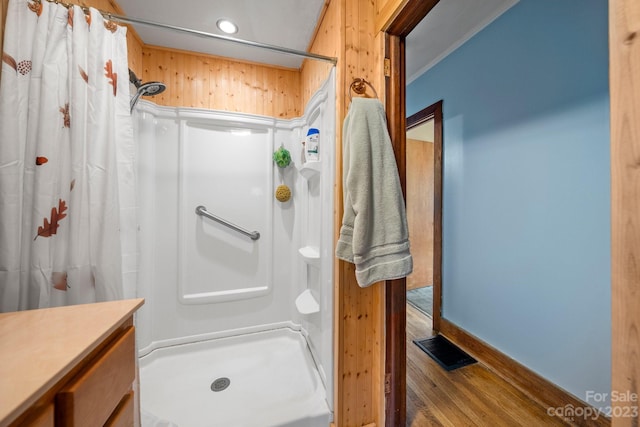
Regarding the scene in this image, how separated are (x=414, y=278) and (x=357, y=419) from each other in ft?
7.46

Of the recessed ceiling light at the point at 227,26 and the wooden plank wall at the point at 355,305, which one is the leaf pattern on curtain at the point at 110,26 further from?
the wooden plank wall at the point at 355,305

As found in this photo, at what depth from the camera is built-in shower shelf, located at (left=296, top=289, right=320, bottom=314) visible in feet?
5.10

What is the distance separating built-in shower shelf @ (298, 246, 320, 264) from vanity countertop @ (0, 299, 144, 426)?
0.98 metres

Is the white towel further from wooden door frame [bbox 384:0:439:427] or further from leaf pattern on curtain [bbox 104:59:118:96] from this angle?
leaf pattern on curtain [bbox 104:59:118:96]

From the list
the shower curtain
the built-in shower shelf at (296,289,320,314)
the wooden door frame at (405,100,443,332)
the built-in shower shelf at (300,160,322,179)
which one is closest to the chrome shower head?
the shower curtain

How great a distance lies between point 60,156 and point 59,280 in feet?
1.50

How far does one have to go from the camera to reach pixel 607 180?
116 centimetres

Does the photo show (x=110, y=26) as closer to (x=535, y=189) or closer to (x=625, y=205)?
(x=625, y=205)

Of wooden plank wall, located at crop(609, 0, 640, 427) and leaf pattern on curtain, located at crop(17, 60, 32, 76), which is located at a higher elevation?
leaf pattern on curtain, located at crop(17, 60, 32, 76)

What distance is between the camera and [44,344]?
532 millimetres

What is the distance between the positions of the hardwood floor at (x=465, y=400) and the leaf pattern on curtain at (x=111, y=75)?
215 cm

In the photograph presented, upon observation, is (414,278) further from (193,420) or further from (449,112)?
(193,420)

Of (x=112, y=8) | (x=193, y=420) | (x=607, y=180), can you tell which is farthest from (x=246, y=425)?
(x=112, y=8)

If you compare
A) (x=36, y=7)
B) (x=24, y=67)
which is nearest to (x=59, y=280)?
(x=24, y=67)
